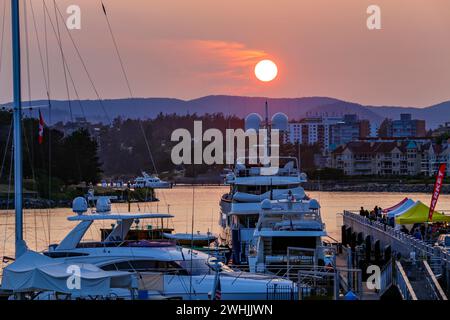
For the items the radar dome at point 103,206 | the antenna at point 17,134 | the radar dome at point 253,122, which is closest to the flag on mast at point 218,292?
the antenna at point 17,134

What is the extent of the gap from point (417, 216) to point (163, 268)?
62.5ft

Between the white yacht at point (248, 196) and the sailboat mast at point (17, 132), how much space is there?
1587 cm

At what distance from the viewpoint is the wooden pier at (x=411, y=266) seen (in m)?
24.3

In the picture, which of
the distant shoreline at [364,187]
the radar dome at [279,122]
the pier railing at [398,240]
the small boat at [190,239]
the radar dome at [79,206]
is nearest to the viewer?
the radar dome at [79,206]

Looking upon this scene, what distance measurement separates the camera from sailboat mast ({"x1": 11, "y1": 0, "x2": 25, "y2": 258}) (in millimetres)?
25156

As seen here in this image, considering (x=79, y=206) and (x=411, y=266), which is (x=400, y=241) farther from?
(x=79, y=206)

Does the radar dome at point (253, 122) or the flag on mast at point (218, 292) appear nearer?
the flag on mast at point (218, 292)

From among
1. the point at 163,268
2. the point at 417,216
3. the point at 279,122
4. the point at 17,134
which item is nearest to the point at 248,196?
the point at 417,216

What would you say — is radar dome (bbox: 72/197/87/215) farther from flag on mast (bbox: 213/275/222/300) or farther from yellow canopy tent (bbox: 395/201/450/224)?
yellow canopy tent (bbox: 395/201/450/224)

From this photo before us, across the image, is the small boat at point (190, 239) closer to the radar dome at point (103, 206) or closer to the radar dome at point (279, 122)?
the radar dome at point (103, 206)

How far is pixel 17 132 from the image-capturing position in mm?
25719

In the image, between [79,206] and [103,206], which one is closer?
[79,206]

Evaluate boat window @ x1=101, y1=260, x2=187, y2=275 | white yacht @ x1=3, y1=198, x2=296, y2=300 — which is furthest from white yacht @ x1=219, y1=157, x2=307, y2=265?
boat window @ x1=101, y1=260, x2=187, y2=275

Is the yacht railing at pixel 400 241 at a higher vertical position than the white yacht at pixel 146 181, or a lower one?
lower
